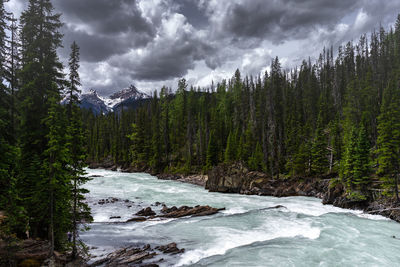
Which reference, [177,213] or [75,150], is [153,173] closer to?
[177,213]

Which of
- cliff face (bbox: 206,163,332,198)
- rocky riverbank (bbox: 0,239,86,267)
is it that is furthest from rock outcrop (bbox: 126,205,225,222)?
cliff face (bbox: 206,163,332,198)

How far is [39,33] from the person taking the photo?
17.5m

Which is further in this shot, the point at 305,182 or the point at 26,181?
the point at 305,182

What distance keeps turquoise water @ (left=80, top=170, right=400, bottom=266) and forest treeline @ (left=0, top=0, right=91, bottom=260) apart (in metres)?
4.50

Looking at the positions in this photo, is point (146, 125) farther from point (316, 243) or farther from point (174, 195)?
point (316, 243)

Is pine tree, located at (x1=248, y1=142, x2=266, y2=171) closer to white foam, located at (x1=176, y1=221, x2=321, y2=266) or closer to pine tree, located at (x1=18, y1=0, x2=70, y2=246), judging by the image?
white foam, located at (x1=176, y1=221, x2=321, y2=266)

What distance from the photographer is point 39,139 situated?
638 inches

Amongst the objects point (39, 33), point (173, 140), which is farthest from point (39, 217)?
point (173, 140)

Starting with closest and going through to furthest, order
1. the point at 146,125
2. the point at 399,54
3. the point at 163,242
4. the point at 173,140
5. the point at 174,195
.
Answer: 1. the point at 163,242
2. the point at 174,195
3. the point at 399,54
4. the point at 173,140
5. the point at 146,125

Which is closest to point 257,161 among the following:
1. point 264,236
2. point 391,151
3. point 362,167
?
point 362,167

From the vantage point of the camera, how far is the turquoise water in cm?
1591

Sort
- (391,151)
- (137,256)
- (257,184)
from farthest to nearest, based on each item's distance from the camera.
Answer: (257,184), (391,151), (137,256)

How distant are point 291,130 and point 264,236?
4317 centimetres

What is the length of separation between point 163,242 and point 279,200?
75.2 feet
